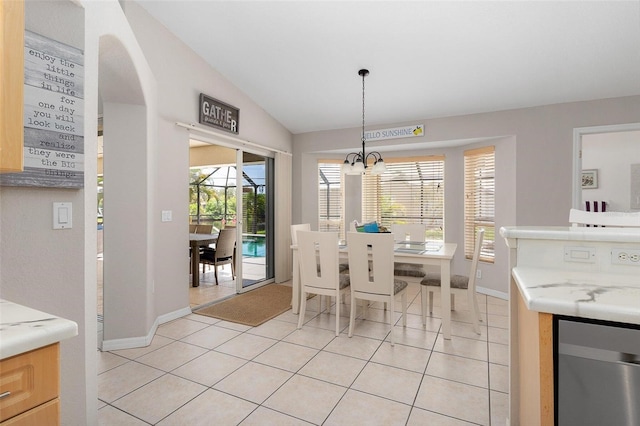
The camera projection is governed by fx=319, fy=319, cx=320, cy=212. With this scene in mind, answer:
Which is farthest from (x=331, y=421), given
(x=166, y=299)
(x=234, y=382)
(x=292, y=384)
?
(x=166, y=299)

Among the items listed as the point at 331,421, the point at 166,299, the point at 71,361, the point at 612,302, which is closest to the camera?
the point at 612,302

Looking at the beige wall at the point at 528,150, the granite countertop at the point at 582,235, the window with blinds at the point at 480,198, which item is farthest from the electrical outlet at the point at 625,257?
the window with blinds at the point at 480,198

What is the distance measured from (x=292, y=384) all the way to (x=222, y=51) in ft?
11.6

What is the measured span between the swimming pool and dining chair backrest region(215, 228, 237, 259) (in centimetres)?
30

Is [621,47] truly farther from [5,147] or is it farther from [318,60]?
[5,147]

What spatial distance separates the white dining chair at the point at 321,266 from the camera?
318 centimetres

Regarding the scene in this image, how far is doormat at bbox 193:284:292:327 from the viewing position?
3.56 metres

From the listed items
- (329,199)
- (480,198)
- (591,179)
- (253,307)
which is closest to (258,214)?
(329,199)

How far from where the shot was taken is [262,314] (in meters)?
3.68

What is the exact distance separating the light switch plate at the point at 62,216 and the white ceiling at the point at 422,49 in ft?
7.96

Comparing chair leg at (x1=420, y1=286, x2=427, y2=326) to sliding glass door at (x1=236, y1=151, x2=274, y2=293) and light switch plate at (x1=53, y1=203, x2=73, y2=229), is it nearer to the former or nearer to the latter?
sliding glass door at (x1=236, y1=151, x2=274, y2=293)

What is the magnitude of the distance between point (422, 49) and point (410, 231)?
2.19 m

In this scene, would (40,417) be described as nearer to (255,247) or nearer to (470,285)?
→ (470,285)

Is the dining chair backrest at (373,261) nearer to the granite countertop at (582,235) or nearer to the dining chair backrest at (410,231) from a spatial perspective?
the dining chair backrest at (410,231)
